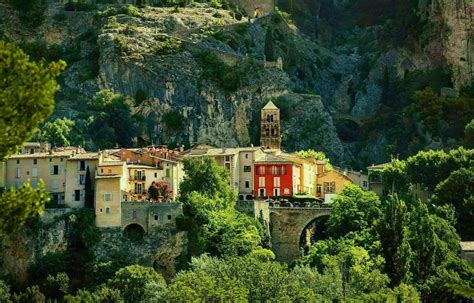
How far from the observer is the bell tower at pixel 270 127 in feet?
349

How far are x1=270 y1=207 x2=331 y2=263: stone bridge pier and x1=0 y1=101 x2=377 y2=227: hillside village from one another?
1.35 metres

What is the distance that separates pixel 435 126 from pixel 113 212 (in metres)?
36.6

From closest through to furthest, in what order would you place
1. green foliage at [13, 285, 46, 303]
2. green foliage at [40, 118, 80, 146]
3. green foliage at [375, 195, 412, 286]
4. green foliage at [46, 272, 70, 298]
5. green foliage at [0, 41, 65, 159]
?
green foliage at [0, 41, 65, 159]
green foliage at [375, 195, 412, 286]
green foliage at [13, 285, 46, 303]
green foliage at [46, 272, 70, 298]
green foliage at [40, 118, 80, 146]

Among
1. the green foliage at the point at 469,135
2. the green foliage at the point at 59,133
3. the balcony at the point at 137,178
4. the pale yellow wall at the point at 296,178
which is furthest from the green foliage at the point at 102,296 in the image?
the green foliage at the point at 469,135

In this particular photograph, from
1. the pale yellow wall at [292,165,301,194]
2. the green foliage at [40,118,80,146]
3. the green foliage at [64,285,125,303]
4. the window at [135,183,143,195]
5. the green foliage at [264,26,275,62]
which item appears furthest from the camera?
the green foliage at [264,26,275,62]

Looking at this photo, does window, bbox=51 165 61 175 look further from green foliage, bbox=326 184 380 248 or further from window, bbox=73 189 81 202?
green foliage, bbox=326 184 380 248

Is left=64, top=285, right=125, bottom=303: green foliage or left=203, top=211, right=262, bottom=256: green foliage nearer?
left=64, top=285, right=125, bottom=303: green foliage

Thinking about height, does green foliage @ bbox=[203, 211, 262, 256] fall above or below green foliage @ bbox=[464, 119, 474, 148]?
below

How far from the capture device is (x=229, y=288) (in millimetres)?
68375

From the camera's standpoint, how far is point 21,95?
31.4 m

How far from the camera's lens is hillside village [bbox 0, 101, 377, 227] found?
82.6 metres

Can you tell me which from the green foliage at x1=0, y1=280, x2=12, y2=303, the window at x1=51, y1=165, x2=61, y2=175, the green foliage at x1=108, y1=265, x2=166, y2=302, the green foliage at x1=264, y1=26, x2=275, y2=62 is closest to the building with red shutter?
the window at x1=51, y1=165, x2=61, y2=175

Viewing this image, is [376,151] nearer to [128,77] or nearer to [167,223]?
[128,77]

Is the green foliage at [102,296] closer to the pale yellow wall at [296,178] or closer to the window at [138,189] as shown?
the window at [138,189]
